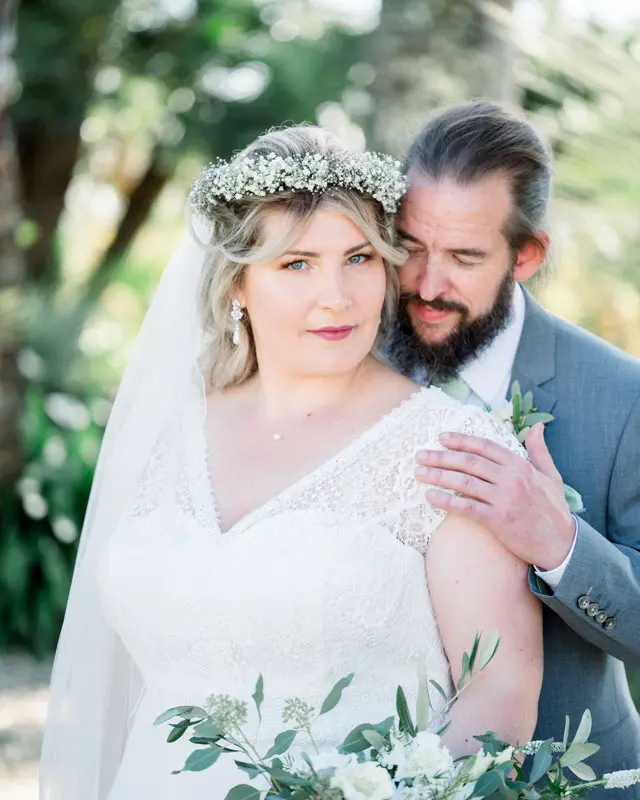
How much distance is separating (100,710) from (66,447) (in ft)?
16.2

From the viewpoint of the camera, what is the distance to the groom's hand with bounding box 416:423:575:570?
2.36 m

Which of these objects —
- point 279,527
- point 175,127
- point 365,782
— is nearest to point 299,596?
point 279,527

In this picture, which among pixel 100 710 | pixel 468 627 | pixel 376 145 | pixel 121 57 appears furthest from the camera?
pixel 121 57

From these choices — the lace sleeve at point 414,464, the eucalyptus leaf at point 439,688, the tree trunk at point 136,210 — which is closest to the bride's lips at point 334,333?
the lace sleeve at point 414,464

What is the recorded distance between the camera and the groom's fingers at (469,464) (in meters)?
2.38

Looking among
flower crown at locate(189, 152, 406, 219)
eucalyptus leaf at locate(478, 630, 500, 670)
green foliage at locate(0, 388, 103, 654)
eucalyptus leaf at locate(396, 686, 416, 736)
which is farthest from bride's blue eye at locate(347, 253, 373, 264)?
green foliage at locate(0, 388, 103, 654)

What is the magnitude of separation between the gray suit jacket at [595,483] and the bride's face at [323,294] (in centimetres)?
51

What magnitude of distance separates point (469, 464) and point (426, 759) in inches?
27.2

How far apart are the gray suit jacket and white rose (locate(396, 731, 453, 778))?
816 millimetres

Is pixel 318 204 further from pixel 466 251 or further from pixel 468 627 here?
pixel 468 627

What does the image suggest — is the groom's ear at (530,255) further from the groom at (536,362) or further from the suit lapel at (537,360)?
the suit lapel at (537,360)

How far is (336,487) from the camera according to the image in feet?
8.46

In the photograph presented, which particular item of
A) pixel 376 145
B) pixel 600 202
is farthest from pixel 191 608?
pixel 376 145

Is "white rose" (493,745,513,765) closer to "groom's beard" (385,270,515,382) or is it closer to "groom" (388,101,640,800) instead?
"groom" (388,101,640,800)
